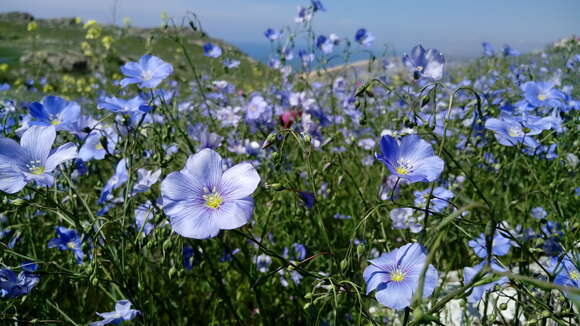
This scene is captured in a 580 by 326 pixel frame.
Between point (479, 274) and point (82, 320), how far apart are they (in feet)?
6.01

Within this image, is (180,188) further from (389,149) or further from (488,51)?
(488,51)

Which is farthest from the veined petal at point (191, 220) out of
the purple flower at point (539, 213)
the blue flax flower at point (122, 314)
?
the purple flower at point (539, 213)

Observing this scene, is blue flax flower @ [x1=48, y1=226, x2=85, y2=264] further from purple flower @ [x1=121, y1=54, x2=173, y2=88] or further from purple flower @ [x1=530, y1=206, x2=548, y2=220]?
purple flower @ [x1=530, y1=206, x2=548, y2=220]

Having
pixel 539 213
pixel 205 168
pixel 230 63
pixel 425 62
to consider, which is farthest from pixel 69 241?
pixel 539 213

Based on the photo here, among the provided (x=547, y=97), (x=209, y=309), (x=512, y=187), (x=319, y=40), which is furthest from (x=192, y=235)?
(x=319, y=40)

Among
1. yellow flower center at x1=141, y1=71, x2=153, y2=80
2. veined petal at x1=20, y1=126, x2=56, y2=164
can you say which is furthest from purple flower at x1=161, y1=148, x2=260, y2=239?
yellow flower center at x1=141, y1=71, x2=153, y2=80

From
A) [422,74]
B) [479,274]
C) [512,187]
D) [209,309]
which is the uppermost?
[422,74]

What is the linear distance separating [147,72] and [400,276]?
4.65 feet

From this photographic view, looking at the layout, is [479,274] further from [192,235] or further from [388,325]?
[388,325]

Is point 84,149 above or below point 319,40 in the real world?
below

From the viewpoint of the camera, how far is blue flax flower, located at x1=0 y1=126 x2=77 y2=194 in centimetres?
122

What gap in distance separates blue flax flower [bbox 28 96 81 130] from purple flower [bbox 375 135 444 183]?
1316 millimetres

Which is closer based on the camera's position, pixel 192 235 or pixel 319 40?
pixel 192 235

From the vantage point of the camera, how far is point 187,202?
3.65 feet
